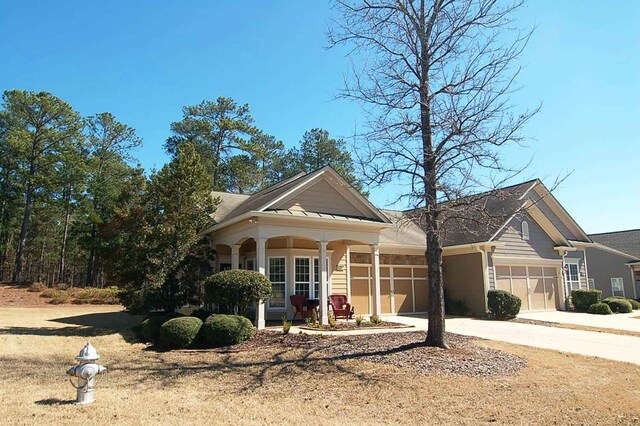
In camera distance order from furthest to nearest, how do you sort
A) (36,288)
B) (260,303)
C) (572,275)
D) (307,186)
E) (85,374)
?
(36,288) → (572,275) → (307,186) → (260,303) → (85,374)

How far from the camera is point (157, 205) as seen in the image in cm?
1592

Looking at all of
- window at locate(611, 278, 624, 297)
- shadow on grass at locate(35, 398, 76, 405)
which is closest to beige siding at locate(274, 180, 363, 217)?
shadow on grass at locate(35, 398, 76, 405)

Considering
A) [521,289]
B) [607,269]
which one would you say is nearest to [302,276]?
[521,289]

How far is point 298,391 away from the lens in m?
7.57

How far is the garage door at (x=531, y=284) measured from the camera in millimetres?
21719

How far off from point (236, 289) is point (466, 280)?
12.5 m

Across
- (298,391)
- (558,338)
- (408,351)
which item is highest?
(408,351)

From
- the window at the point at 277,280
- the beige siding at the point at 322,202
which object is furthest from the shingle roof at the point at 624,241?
the window at the point at 277,280

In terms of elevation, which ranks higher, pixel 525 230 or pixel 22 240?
pixel 22 240

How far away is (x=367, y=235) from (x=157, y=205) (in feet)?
25.5

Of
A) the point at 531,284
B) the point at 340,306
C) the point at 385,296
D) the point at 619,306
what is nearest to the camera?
the point at 340,306

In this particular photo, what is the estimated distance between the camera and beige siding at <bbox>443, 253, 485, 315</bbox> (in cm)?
2055

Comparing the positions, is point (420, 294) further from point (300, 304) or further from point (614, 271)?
point (614, 271)

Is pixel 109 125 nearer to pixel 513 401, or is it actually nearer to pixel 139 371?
pixel 139 371
